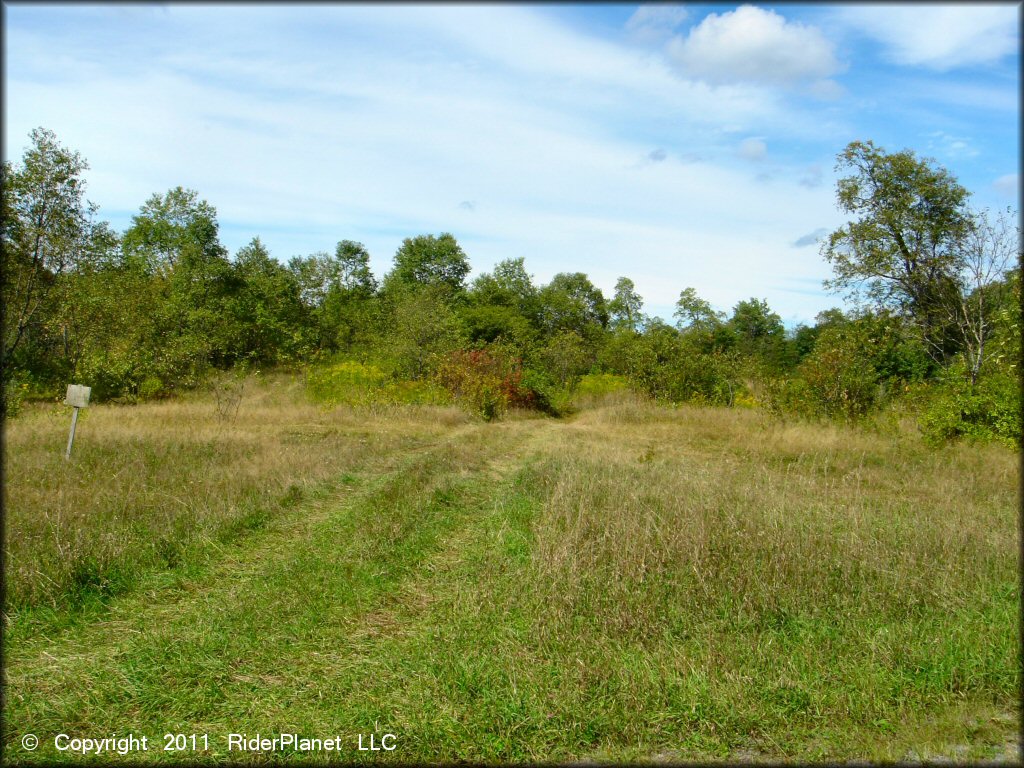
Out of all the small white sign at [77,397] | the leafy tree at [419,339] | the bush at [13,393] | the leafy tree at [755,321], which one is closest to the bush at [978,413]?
the small white sign at [77,397]

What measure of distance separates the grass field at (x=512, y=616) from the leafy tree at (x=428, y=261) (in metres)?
47.3

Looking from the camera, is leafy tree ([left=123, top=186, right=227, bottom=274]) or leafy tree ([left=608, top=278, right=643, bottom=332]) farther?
leafy tree ([left=608, top=278, right=643, bottom=332])

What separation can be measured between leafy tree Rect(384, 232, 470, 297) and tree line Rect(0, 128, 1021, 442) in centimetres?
1513

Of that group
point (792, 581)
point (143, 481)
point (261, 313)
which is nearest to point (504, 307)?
point (261, 313)

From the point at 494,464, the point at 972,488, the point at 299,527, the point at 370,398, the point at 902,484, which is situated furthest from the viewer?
the point at 370,398

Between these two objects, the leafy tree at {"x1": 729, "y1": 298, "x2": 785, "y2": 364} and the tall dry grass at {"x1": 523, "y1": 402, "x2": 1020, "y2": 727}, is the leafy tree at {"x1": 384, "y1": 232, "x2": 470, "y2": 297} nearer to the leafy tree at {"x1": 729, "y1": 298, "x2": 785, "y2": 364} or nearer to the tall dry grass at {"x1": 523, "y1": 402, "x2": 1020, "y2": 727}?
the leafy tree at {"x1": 729, "y1": 298, "x2": 785, "y2": 364}

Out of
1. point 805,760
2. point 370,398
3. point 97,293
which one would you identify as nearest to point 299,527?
point 805,760

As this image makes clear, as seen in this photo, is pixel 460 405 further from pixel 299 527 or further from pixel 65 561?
pixel 65 561

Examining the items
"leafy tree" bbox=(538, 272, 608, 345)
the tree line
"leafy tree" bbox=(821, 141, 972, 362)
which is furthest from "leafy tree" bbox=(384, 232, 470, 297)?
"leafy tree" bbox=(821, 141, 972, 362)

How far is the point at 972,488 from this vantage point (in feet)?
30.0

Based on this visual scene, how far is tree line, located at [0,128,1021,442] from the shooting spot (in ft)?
34.0

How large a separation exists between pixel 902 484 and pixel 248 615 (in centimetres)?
993

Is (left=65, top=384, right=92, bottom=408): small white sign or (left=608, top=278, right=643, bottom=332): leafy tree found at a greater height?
(left=608, top=278, right=643, bottom=332): leafy tree

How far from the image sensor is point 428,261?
55.7m
